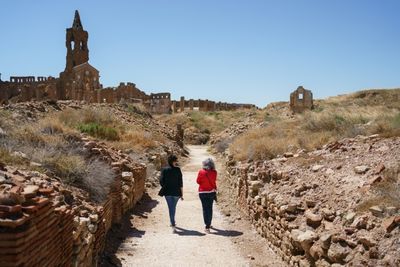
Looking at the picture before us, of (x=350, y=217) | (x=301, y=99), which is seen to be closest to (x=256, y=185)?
(x=350, y=217)

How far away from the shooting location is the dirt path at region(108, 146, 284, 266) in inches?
329

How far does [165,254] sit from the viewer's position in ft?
28.3

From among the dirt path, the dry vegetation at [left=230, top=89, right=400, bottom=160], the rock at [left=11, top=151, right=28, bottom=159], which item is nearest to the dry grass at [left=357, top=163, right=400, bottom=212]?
the dirt path

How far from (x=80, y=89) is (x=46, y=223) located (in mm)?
35404

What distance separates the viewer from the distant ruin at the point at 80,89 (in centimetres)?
3956

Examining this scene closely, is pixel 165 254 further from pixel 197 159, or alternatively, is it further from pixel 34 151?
pixel 197 159

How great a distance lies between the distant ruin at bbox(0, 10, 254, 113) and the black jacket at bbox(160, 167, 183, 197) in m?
26.8

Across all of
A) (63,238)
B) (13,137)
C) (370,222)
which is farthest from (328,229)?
(13,137)

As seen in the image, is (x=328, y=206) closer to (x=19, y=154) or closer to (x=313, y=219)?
(x=313, y=219)

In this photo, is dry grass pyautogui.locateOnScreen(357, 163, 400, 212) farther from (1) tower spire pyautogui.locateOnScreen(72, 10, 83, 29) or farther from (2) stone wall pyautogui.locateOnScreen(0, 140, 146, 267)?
(1) tower spire pyautogui.locateOnScreen(72, 10, 83, 29)

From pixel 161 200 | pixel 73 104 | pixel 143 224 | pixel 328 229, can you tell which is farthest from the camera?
pixel 73 104

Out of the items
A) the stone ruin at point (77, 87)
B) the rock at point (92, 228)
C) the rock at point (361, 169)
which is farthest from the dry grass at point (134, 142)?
the stone ruin at point (77, 87)

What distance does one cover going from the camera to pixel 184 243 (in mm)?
9391

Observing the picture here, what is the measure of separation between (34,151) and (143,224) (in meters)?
3.57
